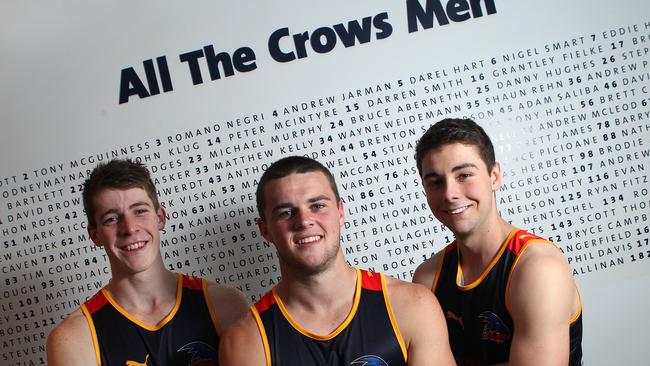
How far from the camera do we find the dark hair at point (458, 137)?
1.80 metres

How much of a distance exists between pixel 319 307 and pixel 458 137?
24.6 inches

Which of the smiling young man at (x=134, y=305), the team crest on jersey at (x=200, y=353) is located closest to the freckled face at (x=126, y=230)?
the smiling young man at (x=134, y=305)

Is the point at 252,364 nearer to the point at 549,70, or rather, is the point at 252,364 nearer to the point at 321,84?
the point at 321,84

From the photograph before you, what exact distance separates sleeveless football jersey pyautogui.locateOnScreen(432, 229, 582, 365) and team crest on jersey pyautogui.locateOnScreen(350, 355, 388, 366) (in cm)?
29

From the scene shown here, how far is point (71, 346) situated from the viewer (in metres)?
1.84

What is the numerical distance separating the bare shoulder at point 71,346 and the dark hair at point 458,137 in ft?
3.74

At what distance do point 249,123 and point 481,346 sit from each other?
1.11 m

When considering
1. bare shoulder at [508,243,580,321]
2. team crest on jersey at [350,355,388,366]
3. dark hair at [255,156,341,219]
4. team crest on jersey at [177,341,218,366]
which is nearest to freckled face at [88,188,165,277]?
team crest on jersey at [177,341,218,366]

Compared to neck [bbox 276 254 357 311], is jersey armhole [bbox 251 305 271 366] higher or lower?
lower

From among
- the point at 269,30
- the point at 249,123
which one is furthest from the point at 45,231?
the point at 269,30

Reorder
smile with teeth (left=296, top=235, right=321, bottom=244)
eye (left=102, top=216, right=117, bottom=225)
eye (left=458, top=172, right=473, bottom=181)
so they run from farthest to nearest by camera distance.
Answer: eye (left=102, top=216, right=117, bottom=225) → eye (left=458, top=172, right=473, bottom=181) → smile with teeth (left=296, top=235, right=321, bottom=244)

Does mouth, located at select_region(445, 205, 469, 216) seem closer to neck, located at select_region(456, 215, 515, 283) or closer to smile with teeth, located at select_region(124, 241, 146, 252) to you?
neck, located at select_region(456, 215, 515, 283)

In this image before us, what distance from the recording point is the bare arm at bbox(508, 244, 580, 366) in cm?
159

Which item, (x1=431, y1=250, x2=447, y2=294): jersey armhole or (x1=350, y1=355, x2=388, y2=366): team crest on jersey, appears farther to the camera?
(x1=431, y1=250, x2=447, y2=294): jersey armhole
